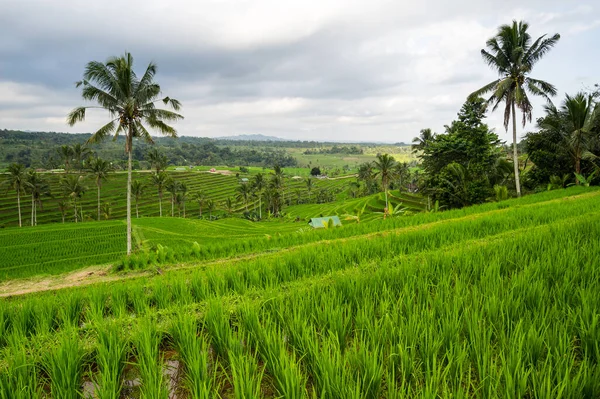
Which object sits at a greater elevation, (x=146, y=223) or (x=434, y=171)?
(x=434, y=171)

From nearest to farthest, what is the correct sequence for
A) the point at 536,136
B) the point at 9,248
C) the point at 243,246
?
the point at 243,246, the point at 9,248, the point at 536,136

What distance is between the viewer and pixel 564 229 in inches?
255

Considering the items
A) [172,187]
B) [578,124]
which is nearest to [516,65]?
[578,124]

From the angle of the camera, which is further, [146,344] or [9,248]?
[9,248]

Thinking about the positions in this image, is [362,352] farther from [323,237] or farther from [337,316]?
[323,237]

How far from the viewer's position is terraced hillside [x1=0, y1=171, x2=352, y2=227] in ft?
194

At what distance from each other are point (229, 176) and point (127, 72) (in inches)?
3848

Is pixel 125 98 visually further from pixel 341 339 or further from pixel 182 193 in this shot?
pixel 182 193

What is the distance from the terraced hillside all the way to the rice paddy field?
219 ft

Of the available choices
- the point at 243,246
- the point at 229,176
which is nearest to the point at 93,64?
the point at 243,246

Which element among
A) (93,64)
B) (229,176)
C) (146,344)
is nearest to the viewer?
(146,344)

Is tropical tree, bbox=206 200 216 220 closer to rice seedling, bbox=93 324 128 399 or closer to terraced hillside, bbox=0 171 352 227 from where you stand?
terraced hillside, bbox=0 171 352 227

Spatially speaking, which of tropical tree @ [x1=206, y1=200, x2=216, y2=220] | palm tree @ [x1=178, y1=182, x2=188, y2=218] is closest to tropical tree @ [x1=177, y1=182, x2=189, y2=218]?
palm tree @ [x1=178, y1=182, x2=188, y2=218]

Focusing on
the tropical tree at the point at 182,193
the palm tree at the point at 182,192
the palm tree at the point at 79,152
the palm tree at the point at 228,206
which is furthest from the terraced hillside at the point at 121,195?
the palm tree at the point at 79,152
